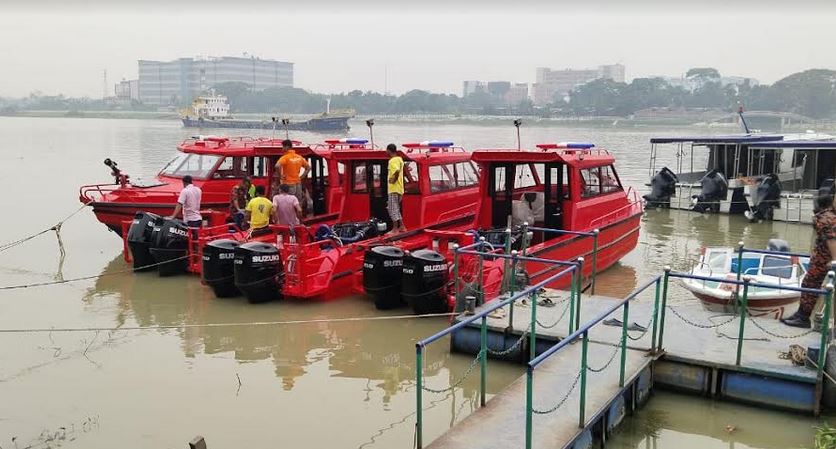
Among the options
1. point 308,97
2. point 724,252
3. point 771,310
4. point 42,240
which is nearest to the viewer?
point 771,310

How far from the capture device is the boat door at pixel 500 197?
12.5 m

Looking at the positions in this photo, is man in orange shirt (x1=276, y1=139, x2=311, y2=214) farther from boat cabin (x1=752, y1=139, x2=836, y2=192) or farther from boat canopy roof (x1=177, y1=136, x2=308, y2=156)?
boat cabin (x1=752, y1=139, x2=836, y2=192)

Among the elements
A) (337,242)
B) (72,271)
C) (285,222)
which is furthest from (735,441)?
(72,271)

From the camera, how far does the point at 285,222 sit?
39.9 feet

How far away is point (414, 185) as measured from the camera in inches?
530

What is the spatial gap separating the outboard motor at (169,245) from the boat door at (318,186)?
3428mm

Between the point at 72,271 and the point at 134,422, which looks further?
the point at 72,271

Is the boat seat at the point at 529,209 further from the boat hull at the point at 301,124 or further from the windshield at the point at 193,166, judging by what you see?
the boat hull at the point at 301,124

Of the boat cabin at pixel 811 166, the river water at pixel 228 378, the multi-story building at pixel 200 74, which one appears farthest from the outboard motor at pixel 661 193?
the multi-story building at pixel 200 74

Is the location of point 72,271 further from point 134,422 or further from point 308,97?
point 308,97

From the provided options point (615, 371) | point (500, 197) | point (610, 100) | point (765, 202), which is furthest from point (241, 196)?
point (610, 100)

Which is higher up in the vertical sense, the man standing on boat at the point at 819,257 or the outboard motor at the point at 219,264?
the man standing on boat at the point at 819,257

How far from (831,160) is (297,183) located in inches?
638

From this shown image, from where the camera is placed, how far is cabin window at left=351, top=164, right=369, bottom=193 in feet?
45.7
